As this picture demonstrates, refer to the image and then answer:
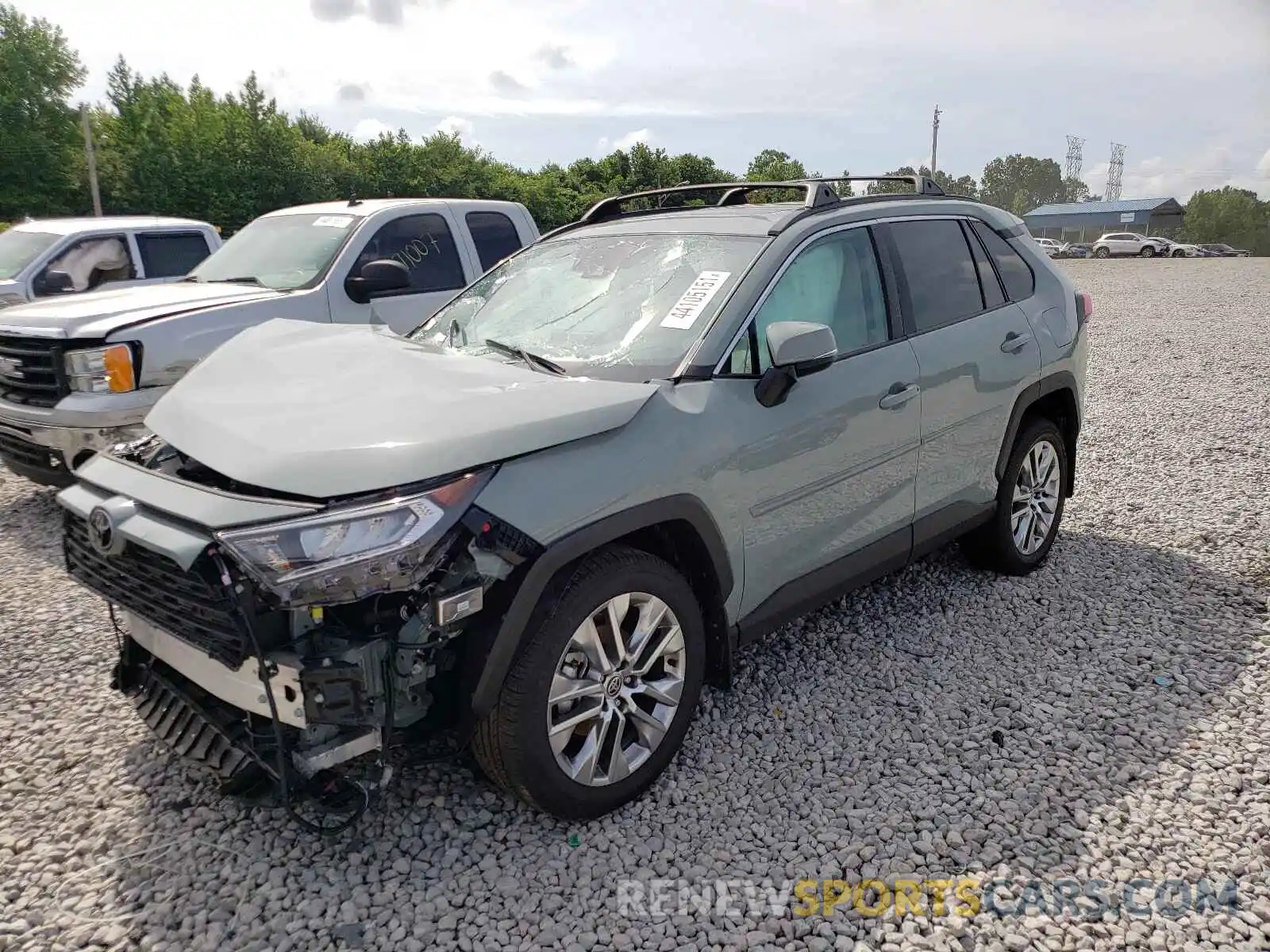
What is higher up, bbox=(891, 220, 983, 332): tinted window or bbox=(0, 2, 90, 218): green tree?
bbox=(0, 2, 90, 218): green tree

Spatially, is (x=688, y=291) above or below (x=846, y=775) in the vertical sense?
above

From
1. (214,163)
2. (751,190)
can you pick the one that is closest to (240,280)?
(751,190)

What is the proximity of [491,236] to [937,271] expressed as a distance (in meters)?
4.40

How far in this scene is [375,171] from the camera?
4109 centimetres

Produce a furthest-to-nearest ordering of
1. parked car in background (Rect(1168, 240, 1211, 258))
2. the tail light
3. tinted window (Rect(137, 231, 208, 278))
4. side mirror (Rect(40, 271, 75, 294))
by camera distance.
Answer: parked car in background (Rect(1168, 240, 1211, 258)) → tinted window (Rect(137, 231, 208, 278)) → side mirror (Rect(40, 271, 75, 294)) → the tail light

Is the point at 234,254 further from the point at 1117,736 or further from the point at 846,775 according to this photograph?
the point at 1117,736

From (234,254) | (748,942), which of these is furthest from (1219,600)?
(234,254)

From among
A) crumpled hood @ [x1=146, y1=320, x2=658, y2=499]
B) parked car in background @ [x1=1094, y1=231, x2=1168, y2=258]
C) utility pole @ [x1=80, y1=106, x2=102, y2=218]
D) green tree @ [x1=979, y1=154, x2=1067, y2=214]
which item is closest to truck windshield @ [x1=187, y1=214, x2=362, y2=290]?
crumpled hood @ [x1=146, y1=320, x2=658, y2=499]

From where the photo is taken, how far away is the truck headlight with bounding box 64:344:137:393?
5.15 m

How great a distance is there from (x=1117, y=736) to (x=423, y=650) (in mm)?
2601

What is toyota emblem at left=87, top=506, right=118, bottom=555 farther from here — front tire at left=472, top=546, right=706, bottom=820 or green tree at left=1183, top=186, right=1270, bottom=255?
green tree at left=1183, top=186, right=1270, bottom=255

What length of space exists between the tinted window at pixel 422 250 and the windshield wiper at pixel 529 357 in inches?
143

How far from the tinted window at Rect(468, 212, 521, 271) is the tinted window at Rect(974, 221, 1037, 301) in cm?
397

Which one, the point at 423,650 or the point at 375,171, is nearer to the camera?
the point at 423,650
